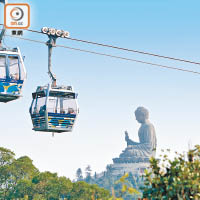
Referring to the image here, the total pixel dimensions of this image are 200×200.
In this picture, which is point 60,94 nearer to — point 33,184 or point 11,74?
point 11,74

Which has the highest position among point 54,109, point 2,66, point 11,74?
point 2,66

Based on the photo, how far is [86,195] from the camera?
111m

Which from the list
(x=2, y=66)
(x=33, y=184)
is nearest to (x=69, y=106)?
(x=2, y=66)

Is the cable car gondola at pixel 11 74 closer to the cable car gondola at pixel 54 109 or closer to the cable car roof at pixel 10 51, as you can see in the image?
the cable car roof at pixel 10 51

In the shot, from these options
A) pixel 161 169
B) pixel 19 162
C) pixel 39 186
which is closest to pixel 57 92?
pixel 161 169

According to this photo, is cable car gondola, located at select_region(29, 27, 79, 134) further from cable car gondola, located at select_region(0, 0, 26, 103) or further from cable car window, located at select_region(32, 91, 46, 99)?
cable car gondola, located at select_region(0, 0, 26, 103)

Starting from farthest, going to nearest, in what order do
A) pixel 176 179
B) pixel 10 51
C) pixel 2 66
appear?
pixel 2 66, pixel 10 51, pixel 176 179

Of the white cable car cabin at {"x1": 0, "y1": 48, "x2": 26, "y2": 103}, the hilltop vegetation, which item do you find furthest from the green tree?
the hilltop vegetation

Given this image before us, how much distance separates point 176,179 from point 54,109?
71.3 ft

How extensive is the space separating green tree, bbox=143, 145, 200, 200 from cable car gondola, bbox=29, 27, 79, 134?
19017 millimetres

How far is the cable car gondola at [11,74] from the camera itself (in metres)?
32.3

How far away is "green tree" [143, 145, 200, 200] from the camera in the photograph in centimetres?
1394

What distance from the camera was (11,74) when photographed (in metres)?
33.8

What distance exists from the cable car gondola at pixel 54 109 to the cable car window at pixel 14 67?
188 centimetres
